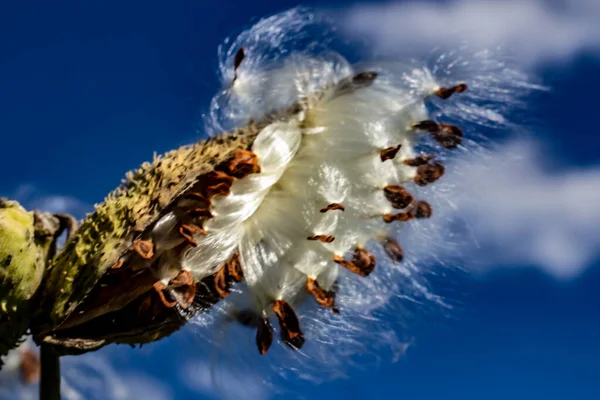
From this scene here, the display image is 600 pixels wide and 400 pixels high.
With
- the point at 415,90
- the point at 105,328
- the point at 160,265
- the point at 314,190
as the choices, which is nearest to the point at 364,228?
the point at 314,190

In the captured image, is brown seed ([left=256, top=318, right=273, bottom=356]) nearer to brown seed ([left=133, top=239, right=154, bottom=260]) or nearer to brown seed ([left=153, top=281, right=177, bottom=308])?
brown seed ([left=153, top=281, right=177, bottom=308])

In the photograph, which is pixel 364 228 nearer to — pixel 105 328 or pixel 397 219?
pixel 397 219

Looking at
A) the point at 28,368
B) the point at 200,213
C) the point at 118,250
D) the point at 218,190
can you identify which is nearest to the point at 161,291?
the point at 118,250

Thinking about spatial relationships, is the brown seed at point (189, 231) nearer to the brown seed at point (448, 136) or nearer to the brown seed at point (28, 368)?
the brown seed at point (448, 136)

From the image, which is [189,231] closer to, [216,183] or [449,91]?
[216,183]

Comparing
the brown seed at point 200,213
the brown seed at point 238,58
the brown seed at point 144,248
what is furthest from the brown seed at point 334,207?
the brown seed at point 238,58

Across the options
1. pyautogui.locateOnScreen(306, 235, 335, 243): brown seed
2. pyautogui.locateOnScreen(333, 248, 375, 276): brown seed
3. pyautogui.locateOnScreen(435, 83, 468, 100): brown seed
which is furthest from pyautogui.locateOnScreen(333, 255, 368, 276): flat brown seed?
pyautogui.locateOnScreen(435, 83, 468, 100): brown seed
